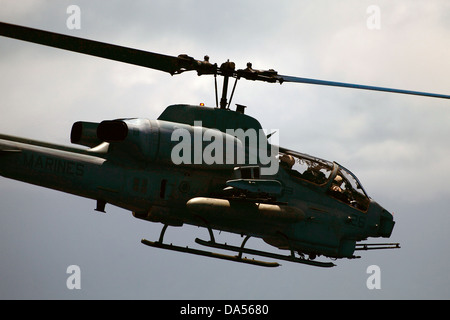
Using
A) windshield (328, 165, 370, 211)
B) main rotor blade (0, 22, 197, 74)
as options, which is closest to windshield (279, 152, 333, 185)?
windshield (328, 165, 370, 211)

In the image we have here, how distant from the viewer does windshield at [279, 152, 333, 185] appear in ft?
70.8

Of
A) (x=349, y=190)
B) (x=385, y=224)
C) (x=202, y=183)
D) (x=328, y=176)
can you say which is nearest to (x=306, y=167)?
(x=328, y=176)

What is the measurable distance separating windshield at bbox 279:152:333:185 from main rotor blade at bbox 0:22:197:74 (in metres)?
3.52

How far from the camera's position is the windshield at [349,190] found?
2208cm

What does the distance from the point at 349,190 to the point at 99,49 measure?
24.6 feet

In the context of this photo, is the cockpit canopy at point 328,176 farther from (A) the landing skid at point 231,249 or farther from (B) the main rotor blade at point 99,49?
(B) the main rotor blade at point 99,49

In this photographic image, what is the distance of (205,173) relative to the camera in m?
20.4

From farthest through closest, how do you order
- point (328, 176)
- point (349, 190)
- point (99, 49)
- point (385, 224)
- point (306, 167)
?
point (385, 224) → point (349, 190) → point (328, 176) → point (306, 167) → point (99, 49)

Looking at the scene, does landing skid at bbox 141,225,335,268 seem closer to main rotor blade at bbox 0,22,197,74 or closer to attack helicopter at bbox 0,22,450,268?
attack helicopter at bbox 0,22,450,268

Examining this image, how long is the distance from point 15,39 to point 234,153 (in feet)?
18.2

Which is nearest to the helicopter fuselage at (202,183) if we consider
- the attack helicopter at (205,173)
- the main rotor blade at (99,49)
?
the attack helicopter at (205,173)

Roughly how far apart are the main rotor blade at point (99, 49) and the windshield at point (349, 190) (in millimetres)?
4951

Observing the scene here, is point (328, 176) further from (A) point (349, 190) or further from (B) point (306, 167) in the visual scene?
(A) point (349, 190)
